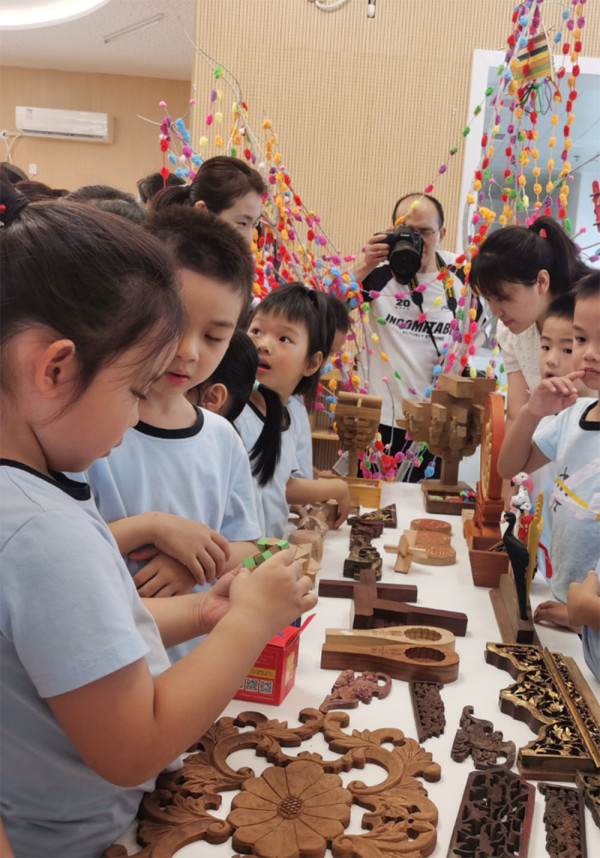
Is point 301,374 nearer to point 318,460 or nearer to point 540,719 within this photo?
point 540,719

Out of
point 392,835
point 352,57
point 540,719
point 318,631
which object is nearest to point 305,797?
point 392,835

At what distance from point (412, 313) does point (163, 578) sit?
1.73 meters

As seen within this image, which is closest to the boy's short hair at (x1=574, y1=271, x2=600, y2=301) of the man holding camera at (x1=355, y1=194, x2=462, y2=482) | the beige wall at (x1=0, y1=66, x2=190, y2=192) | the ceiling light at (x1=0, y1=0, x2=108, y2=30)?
the man holding camera at (x1=355, y1=194, x2=462, y2=482)

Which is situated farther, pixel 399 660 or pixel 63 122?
pixel 63 122

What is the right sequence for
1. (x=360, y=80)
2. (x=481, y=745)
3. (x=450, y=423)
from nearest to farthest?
1. (x=481, y=745)
2. (x=450, y=423)
3. (x=360, y=80)

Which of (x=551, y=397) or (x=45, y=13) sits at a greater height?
(x=45, y=13)

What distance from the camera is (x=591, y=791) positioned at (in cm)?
69

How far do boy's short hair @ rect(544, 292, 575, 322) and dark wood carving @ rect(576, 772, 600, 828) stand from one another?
1.04 meters

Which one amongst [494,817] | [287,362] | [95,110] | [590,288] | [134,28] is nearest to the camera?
[494,817]

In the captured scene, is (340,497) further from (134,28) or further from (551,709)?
(134,28)

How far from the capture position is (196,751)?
28.3 inches

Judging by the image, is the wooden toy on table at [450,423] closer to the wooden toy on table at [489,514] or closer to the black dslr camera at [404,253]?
the wooden toy on table at [489,514]

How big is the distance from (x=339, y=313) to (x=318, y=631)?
2.79 feet

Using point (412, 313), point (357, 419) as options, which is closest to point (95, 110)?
point (412, 313)
